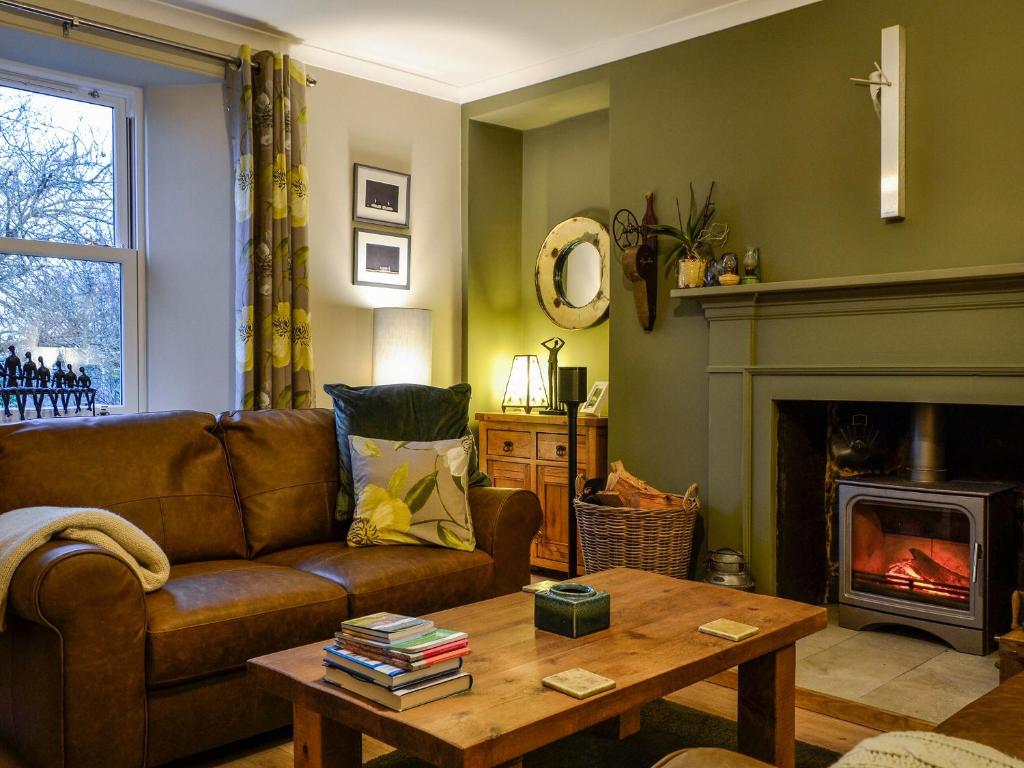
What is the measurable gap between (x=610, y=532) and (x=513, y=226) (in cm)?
209

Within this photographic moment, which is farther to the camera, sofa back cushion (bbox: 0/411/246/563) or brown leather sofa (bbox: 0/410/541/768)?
sofa back cushion (bbox: 0/411/246/563)

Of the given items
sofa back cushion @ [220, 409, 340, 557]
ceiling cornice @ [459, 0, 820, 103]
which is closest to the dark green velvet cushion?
sofa back cushion @ [220, 409, 340, 557]

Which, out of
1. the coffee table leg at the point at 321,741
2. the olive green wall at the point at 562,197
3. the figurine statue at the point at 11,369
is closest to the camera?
the coffee table leg at the point at 321,741

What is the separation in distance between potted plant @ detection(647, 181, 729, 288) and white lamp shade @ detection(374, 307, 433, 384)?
1231 millimetres

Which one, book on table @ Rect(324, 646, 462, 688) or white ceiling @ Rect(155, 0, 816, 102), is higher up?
white ceiling @ Rect(155, 0, 816, 102)

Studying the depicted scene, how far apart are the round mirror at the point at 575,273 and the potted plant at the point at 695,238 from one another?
2.18ft

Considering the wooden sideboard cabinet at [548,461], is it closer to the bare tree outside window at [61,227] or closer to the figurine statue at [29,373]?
the bare tree outside window at [61,227]

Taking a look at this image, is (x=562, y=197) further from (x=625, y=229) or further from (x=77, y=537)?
(x=77, y=537)

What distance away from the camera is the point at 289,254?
13.2 ft

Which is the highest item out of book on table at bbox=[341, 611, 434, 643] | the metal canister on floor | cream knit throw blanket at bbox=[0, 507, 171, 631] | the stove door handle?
cream knit throw blanket at bbox=[0, 507, 171, 631]

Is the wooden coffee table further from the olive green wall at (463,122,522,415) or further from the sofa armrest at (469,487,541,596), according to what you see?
the olive green wall at (463,122,522,415)

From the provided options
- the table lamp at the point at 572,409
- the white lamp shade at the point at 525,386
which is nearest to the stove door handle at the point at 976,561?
the table lamp at the point at 572,409

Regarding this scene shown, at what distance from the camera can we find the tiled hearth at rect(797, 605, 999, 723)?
105 inches

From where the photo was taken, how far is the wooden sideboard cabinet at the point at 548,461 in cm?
435
